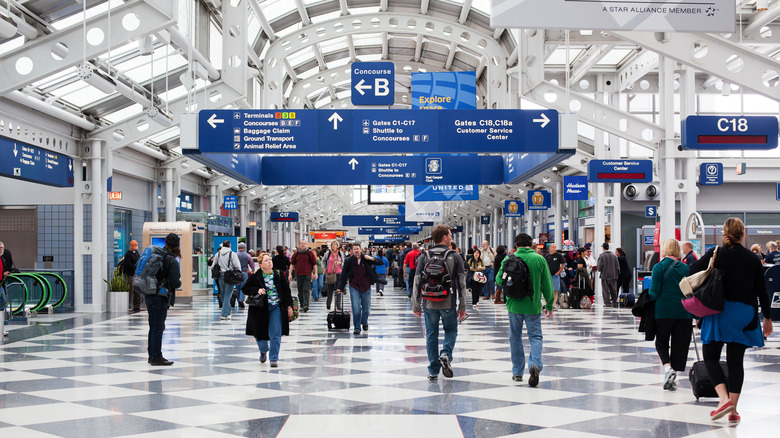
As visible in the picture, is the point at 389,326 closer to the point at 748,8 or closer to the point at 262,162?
the point at 262,162

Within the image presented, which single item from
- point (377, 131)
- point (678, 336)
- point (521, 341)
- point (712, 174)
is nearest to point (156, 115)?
point (377, 131)

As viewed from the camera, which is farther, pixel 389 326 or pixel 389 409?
pixel 389 326

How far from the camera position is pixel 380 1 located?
2294cm

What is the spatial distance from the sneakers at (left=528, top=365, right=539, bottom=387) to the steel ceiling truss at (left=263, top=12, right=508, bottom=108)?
1468cm

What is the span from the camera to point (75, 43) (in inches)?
516

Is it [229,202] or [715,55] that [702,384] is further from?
[229,202]

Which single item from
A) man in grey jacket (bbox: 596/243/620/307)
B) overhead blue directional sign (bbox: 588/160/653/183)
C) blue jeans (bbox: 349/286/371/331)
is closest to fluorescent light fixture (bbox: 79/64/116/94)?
blue jeans (bbox: 349/286/371/331)

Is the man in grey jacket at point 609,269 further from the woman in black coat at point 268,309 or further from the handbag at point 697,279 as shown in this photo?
the handbag at point 697,279

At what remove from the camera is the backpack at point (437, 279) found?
8.32 meters

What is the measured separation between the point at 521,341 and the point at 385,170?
1233 cm

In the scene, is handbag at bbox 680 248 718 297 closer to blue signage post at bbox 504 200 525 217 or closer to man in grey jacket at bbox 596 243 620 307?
man in grey jacket at bbox 596 243 620 307

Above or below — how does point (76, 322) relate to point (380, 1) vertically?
below

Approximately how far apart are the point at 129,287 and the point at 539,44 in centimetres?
1050

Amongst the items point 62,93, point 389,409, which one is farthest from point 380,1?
point 389,409
